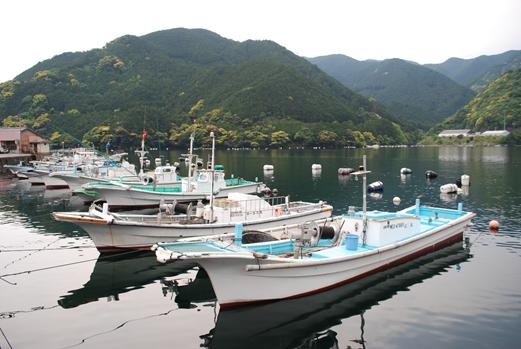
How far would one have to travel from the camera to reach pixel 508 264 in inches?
921

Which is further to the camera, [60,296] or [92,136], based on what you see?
[92,136]

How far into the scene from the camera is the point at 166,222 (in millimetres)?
25375

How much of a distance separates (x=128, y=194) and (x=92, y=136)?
420 ft

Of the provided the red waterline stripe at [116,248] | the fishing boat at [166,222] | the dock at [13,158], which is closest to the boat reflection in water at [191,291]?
the fishing boat at [166,222]

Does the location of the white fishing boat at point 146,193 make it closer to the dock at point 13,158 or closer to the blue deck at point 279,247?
the blue deck at point 279,247

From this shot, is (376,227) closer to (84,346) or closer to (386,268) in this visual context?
(386,268)

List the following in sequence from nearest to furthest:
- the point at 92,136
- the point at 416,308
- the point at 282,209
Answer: the point at 416,308 → the point at 282,209 → the point at 92,136

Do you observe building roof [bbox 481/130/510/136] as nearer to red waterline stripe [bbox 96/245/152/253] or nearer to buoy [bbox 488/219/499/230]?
buoy [bbox 488/219/499/230]

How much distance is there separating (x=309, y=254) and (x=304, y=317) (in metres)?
3.54

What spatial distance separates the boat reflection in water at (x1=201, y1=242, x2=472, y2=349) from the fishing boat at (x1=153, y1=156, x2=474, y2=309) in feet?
1.41

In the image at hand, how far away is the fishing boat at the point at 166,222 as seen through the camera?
23828 mm

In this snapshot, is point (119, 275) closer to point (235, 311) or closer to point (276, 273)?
point (235, 311)

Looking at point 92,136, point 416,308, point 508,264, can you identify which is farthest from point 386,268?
point 92,136

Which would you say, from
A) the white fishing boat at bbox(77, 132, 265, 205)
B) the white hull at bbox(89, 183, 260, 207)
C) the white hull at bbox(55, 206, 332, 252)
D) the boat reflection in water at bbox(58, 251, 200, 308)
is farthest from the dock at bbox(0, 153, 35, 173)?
the boat reflection in water at bbox(58, 251, 200, 308)
